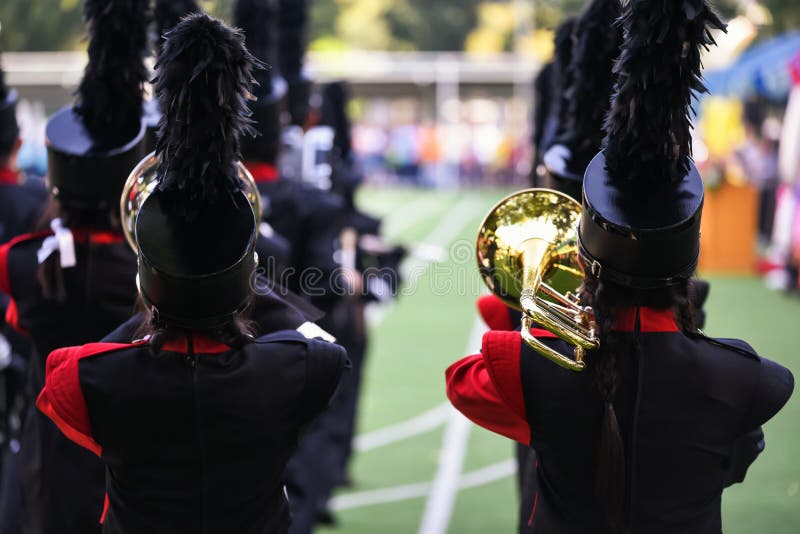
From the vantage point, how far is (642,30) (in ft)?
7.48

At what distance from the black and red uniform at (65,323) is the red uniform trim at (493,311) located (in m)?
1.13

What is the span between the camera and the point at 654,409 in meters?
2.40

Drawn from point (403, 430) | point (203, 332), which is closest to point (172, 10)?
point (203, 332)

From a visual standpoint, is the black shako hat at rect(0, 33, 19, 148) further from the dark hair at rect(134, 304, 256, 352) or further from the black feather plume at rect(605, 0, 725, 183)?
the black feather plume at rect(605, 0, 725, 183)

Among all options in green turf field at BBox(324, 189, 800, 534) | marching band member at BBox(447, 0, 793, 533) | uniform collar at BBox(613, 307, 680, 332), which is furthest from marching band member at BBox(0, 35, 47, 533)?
uniform collar at BBox(613, 307, 680, 332)

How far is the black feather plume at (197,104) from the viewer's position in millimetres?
2373

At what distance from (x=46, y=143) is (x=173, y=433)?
142 cm

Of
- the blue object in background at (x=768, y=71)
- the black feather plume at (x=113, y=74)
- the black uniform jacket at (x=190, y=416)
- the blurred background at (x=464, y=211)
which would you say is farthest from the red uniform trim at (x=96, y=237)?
the blue object in background at (x=768, y=71)

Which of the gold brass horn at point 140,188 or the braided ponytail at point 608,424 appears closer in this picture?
the braided ponytail at point 608,424

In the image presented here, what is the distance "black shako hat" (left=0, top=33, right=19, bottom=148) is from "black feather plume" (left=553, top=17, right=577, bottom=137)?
9.43ft

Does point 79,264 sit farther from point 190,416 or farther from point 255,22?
point 255,22

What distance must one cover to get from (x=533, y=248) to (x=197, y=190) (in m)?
0.94

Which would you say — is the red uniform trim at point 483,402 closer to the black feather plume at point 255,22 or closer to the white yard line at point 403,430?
the black feather plume at point 255,22

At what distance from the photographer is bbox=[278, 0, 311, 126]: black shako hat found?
265 inches
